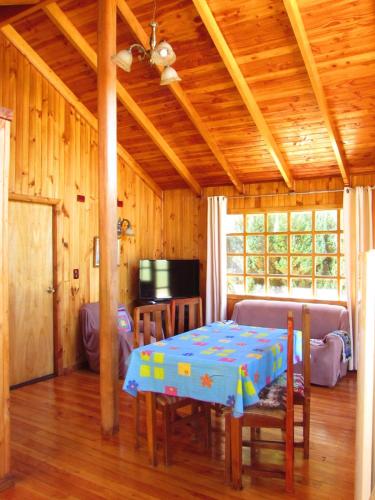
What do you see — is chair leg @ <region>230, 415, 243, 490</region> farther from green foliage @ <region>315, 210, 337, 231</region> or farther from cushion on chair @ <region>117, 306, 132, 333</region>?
green foliage @ <region>315, 210, 337, 231</region>

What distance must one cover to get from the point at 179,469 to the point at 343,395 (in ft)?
6.84

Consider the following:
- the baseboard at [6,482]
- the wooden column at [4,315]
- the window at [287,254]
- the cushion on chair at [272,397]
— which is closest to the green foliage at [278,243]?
the window at [287,254]

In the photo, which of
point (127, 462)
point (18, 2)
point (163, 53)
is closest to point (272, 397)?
point (127, 462)

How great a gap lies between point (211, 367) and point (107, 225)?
142cm

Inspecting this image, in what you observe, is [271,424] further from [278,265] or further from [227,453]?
[278,265]

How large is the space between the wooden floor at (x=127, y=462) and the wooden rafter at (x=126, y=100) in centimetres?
320

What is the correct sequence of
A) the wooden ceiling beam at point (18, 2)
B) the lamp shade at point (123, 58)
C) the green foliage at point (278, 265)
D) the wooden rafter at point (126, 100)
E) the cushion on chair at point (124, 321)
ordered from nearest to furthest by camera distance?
the lamp shade at point (123, 58)
the wooden ceiling beam at point (18, 2)
the wooden rafter at point (126, 100)
the cushion on chair at point (124, 321)
the green foliage at point (278, 265)

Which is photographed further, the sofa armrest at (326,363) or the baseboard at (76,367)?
the baseboard at (76,367)

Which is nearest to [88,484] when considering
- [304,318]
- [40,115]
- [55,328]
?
[304,318]

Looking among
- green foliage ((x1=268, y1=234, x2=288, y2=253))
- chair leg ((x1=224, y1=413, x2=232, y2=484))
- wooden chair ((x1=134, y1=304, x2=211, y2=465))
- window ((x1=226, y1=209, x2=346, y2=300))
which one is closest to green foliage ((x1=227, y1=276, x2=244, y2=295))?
window ((x1=226, y1=209, x2=346, y2=300))

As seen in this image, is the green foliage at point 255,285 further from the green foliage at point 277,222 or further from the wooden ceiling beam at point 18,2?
the wooden ceiling beam at point 18,2

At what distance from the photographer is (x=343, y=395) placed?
4211 mm

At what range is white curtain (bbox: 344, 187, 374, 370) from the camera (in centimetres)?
503

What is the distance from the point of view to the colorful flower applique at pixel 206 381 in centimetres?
256
